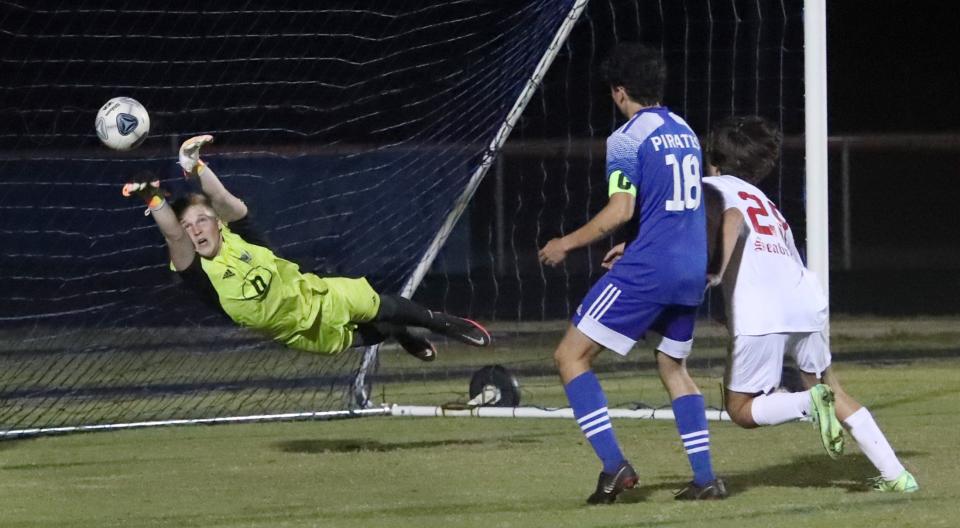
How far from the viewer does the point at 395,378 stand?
13172 millimetres

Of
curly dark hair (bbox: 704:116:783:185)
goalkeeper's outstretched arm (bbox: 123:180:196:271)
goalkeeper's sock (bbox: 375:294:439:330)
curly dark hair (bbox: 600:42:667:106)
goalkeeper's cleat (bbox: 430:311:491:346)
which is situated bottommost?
goalkeeper's cleat (bbox: 430:311:491:346)

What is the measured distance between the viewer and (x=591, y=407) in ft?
22.9

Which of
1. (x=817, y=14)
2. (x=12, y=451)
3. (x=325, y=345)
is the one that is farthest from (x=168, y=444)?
(x=817, y=14)

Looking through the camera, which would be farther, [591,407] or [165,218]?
[165,218]

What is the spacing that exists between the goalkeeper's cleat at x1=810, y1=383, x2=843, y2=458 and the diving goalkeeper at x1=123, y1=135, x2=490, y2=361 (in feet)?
9.37

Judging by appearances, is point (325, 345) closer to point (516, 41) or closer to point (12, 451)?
point (12, 451)

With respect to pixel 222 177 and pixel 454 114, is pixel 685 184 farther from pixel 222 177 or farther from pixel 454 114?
pixel 222 177

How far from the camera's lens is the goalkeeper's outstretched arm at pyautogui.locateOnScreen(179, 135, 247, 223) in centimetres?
841

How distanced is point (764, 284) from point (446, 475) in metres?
1.99

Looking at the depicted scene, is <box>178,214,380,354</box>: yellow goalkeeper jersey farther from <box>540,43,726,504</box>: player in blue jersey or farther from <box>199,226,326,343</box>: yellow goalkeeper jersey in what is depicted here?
<box>540,43,726,504</box>: player in blue jersey

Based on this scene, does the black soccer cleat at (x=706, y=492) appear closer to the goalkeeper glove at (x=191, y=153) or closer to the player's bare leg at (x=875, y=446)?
the player's bare leg at (x=875, y=446)

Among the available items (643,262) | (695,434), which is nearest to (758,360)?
(695,434)

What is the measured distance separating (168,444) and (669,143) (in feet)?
13.6

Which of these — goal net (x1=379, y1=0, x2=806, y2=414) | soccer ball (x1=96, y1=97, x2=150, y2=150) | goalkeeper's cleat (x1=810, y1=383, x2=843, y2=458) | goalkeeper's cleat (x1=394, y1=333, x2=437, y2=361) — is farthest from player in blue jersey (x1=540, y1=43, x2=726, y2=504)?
goal net (x1=379, y1=0, x2=806, y2=414)
